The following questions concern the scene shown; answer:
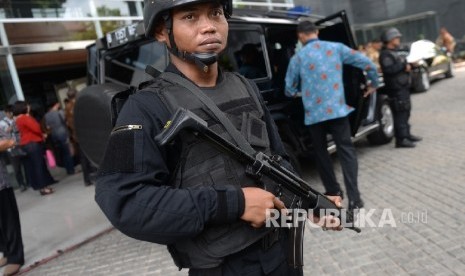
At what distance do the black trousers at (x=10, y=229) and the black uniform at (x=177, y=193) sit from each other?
289cm

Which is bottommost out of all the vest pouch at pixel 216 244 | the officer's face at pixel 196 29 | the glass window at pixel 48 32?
the vest pouch at pixel 216 244

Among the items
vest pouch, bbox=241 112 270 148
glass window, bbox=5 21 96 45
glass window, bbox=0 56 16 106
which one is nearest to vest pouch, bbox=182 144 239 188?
vest pouch, bbox=241 112 270 148

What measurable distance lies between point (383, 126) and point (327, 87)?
Answer: 8.82 feet

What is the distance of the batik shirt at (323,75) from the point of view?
3.73m

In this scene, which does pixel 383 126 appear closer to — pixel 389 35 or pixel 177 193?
pixel 389 35

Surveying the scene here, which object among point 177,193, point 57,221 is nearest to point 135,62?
point 57,221

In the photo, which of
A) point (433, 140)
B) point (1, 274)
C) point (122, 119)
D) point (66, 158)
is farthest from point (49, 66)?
point (122, 119)

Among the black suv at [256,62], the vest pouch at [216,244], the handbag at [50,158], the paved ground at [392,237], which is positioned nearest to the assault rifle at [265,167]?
the vest pouch at [216,244]

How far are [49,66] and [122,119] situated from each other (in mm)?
9135

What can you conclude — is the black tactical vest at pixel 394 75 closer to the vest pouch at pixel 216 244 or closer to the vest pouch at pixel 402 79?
the vest pouch at pixel 402 79

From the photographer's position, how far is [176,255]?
1.42 metres

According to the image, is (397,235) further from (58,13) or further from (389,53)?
(58,13)

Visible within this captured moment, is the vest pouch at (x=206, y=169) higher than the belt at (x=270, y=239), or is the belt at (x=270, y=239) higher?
the vest pouch at (x=206, y=169)

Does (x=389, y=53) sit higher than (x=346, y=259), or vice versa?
(x=389, y=53)
